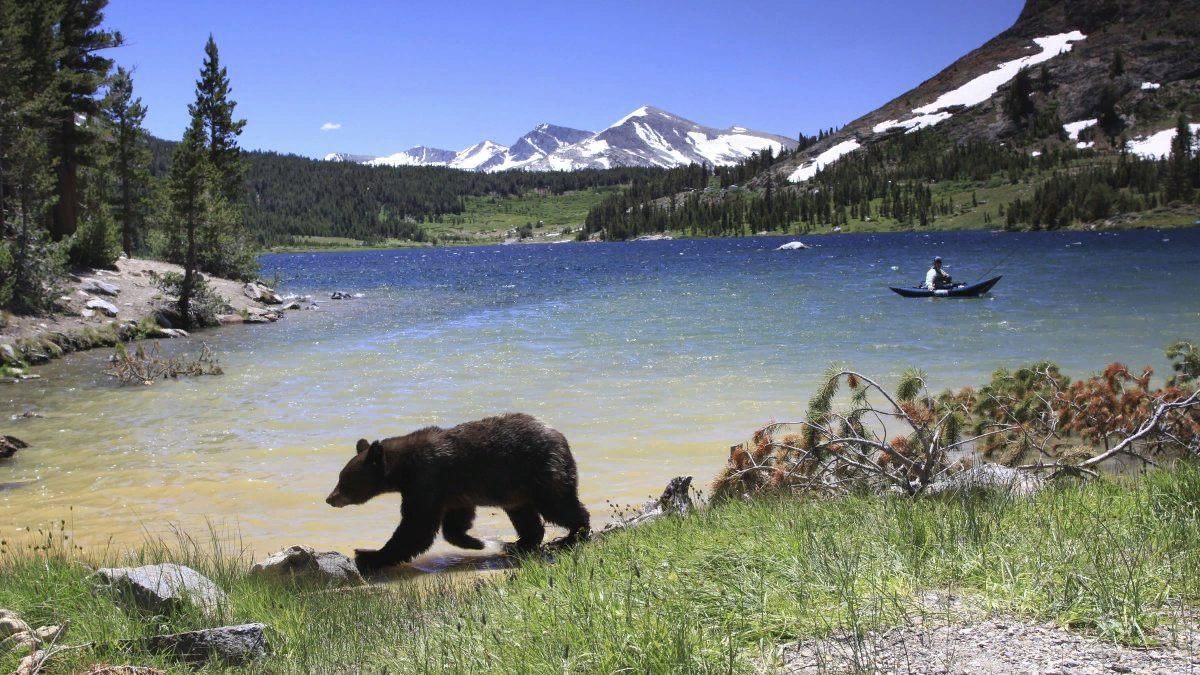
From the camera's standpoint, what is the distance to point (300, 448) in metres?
13.2

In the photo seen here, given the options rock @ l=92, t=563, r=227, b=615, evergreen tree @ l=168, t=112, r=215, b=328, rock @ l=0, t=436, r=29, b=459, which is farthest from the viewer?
evergreen tree @ l=168, t=112, r=215, b=328

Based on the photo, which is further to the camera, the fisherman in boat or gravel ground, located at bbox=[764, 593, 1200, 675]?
the fisherman in boat

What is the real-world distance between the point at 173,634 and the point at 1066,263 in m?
65.3

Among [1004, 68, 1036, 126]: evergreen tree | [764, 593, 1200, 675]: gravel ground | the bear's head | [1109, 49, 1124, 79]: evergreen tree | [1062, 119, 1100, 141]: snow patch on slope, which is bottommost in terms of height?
the bear's head

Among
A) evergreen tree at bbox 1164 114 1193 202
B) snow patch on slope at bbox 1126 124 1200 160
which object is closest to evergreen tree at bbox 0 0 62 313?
evergreen tree at bbox 1164 114 1193 202

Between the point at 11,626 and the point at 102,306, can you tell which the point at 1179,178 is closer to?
the point at 102,306

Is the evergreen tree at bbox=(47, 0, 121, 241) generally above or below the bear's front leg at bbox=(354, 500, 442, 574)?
above

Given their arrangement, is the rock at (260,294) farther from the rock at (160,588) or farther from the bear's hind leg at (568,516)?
the rock at (160,588)

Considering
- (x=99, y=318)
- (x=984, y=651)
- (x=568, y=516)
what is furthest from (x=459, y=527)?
(x=99, y=318)

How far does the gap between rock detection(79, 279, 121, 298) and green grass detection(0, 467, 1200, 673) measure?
28206mm

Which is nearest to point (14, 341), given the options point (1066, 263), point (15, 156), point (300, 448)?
point (15, 156)

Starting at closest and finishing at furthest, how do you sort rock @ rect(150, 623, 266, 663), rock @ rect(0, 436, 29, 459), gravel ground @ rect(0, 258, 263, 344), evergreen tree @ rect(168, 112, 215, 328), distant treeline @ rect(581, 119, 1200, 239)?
rock @ rect(150, 623, 266, 663) → rock @ rect(0, 436, 29, 459) → gravel ground @ rect(0, 258, 263, 344) → evergreen tree @ rect(168, 112, 215, 328) → distant treeline @ rect(581, 119, 1200, 239)

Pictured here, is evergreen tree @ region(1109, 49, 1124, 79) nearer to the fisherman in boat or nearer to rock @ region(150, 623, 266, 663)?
the fisherman in boat

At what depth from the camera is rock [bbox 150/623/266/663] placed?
4316 mm
